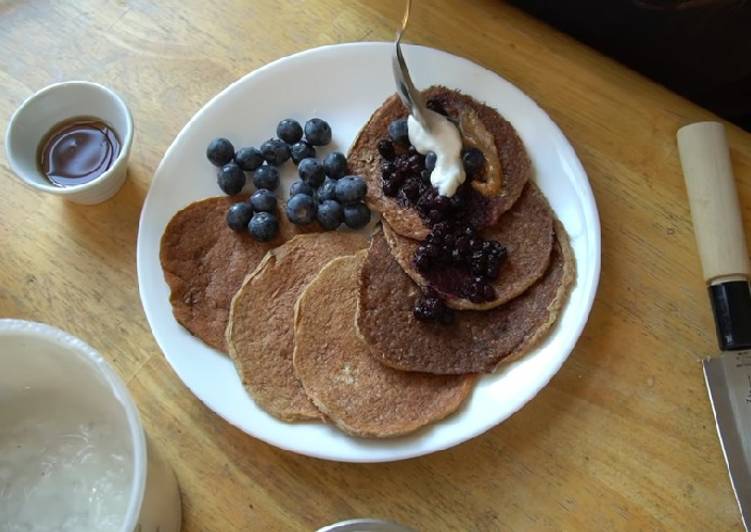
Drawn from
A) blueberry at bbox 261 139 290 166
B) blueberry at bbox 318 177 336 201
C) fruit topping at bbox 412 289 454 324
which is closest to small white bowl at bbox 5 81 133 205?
blueberry at bbox 261 139 290 166

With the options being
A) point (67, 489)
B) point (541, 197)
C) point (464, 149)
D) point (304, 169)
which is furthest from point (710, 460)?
point (67, 489)

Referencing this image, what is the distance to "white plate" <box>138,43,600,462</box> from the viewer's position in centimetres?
119

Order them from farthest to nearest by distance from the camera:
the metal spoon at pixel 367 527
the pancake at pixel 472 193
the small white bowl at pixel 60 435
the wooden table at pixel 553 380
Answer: the pancake at pixel 472 193 → the wooden table at pixel 553 380 → the metal spoon at pixel 367 527 → the small white bowl at pixel 60 435

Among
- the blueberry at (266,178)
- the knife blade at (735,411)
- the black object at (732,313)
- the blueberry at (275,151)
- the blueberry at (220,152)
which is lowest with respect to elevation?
the knife blade at (735,411)

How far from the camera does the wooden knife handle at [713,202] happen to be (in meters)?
1.28

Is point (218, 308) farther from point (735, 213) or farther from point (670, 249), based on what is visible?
point (735, 213)

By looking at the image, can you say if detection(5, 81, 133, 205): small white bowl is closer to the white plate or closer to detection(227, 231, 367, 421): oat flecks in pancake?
the white plate

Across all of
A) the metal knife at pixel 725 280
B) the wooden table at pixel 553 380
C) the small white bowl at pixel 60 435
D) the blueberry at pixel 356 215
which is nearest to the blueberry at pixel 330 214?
the blueberry at pixel 356 215

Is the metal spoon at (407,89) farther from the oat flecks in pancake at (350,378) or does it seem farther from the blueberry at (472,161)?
the oat flecks in pancake at (350,378)

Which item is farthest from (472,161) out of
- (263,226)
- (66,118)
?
(66,118)

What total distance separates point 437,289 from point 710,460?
0.53m

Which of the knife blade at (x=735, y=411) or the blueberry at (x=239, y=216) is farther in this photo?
the blueberry at (x=239, y=216)

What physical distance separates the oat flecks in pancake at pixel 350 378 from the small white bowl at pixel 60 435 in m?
0.29

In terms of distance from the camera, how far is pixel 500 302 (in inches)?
49.5
